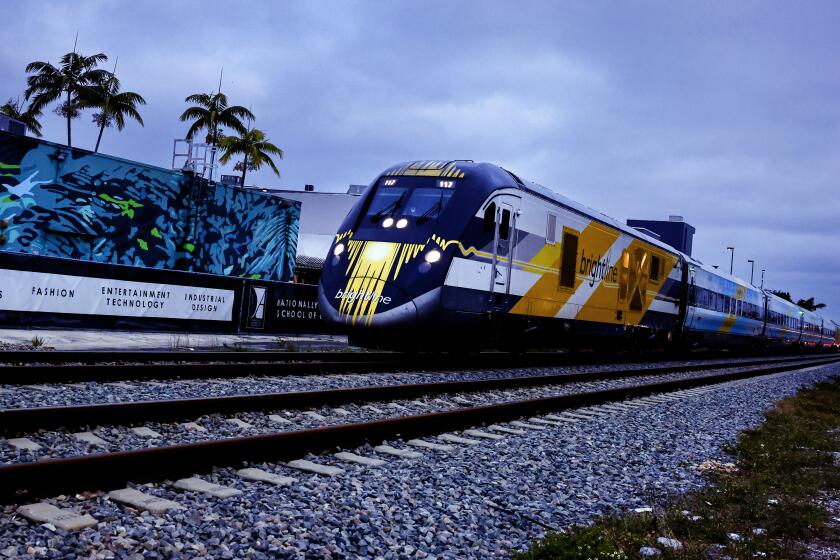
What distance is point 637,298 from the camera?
20.2 meters

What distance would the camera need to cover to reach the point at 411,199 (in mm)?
12844

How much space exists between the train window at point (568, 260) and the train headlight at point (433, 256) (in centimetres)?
432

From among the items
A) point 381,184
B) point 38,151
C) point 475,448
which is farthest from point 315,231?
point 475,448

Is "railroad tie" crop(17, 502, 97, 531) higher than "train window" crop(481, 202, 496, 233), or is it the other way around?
"train window" crop(481, 202, 496, 233)

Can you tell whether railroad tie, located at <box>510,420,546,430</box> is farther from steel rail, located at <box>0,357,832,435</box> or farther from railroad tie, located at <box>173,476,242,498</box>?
railroad tie, located at <box>173,476,242,498</box>

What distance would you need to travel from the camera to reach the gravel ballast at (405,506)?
3514 millimetres

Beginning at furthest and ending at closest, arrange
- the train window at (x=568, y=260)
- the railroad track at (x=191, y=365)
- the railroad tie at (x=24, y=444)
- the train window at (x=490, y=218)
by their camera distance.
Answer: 1. the train window at (x=568, y=260)
2. the train window at (x=490, y=218)
3. the railroad track at (x=191, y=365)
4. the railroad tie at (x=24, y=444)

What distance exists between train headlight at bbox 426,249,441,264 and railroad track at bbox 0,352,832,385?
1.95 meters

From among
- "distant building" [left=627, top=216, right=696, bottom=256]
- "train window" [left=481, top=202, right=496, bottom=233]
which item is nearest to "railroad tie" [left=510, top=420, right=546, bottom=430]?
"train window" [left=481, top=202, right=496, bottom=233]

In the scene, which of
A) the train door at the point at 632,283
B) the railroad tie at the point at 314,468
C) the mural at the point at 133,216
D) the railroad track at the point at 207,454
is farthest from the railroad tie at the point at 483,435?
the mural at the point at 133,216

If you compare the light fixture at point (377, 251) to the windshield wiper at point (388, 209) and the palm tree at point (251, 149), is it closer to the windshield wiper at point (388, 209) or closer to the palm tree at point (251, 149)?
the windshield wiper at point (388, 209)

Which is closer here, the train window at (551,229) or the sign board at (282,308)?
the train window at (551,229)

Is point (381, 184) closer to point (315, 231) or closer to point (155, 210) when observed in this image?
point (155, 210)

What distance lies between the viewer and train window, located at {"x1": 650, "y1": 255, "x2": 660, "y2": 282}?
21.4m
